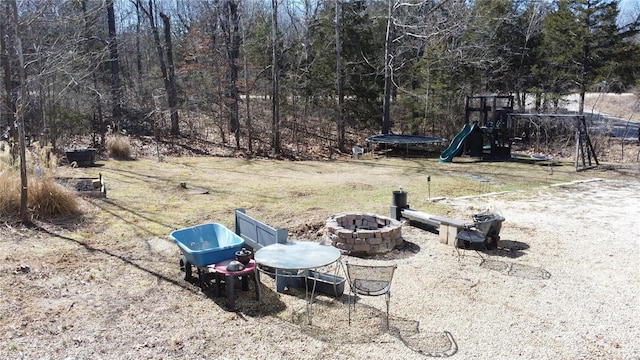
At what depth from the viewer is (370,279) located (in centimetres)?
398

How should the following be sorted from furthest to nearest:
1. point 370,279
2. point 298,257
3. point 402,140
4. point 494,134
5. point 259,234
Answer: point 402,140, point 494,134, point 259,234, point 298,257, point 370,279

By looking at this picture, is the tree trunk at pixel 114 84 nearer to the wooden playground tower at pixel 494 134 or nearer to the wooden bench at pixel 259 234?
the wooden playground tower at pixel 494 134

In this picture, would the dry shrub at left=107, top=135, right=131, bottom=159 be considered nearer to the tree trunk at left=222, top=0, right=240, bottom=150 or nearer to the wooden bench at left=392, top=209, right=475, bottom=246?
the tree trunk at left=222, top=0, right=240, bottom=150

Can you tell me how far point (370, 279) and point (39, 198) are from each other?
557cm

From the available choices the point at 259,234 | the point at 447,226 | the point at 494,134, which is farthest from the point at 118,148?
the point at 494,134

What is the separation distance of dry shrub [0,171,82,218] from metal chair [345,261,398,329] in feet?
17.1

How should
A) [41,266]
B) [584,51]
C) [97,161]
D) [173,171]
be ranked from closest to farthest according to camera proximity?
1. [41,266]
2. [173,171]
3. [97,161]
4. [584,51]

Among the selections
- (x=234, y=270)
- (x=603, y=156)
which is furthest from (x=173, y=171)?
(x=603, y=156)

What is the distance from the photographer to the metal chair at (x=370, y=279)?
3.89 metres

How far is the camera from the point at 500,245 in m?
6.18

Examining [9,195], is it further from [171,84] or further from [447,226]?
[171,84]

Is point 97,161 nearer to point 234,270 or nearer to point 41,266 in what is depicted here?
point 41,266

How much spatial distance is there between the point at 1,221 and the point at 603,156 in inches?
719

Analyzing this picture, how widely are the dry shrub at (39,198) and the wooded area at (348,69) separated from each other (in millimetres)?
9192
